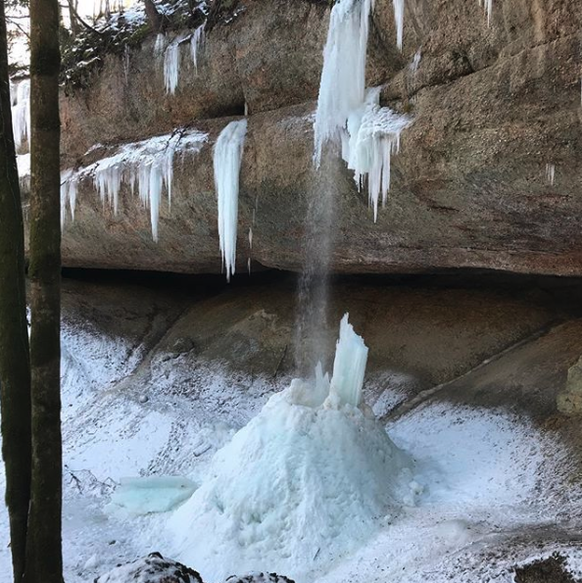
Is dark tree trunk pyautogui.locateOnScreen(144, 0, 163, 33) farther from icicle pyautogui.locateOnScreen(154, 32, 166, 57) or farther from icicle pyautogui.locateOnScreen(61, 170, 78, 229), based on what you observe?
icicle pyautogui.locateOnScreen(61, 170, 78, 229)

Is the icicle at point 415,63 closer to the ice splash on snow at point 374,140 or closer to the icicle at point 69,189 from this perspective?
the ice splash on snow at point 374,140

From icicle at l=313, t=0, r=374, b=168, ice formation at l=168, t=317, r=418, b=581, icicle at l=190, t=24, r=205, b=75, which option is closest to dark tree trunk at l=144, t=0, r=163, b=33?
icicle at l=190, t=24, r=205, b=75

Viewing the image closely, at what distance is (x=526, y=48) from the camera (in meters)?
6.04

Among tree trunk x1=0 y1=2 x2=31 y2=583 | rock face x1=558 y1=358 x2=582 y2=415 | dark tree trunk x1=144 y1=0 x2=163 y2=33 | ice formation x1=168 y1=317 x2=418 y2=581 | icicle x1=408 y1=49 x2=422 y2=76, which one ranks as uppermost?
dark tree trunk x1=144 y1=0 x2=163 y2=33

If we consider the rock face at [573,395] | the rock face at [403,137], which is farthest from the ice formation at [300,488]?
the rock face at [403,137]

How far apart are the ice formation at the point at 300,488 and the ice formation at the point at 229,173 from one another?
3461 millimetres

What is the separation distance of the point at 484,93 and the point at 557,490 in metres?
4.30

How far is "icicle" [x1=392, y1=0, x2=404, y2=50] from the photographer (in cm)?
713

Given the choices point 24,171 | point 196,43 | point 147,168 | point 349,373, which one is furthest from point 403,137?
point 24,171

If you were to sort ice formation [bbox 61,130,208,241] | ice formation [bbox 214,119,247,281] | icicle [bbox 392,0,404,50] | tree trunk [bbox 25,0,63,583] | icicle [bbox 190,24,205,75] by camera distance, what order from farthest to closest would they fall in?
1. ice formation [bbox 61,130,208,241]
2. icicle [bbox 190,24,205,75]
3. ice formation [bbox 214,119,247,281]
4. icicle [bbox 392,0,404,50]
5. tree trunk [bbox 25,0,63,583]

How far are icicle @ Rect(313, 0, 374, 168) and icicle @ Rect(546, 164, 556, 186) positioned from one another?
2.70m

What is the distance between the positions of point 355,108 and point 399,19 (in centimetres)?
124

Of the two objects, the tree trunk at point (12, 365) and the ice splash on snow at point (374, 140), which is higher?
the ice splash on snow at point (374, 140)

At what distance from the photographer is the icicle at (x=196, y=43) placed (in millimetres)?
10312
